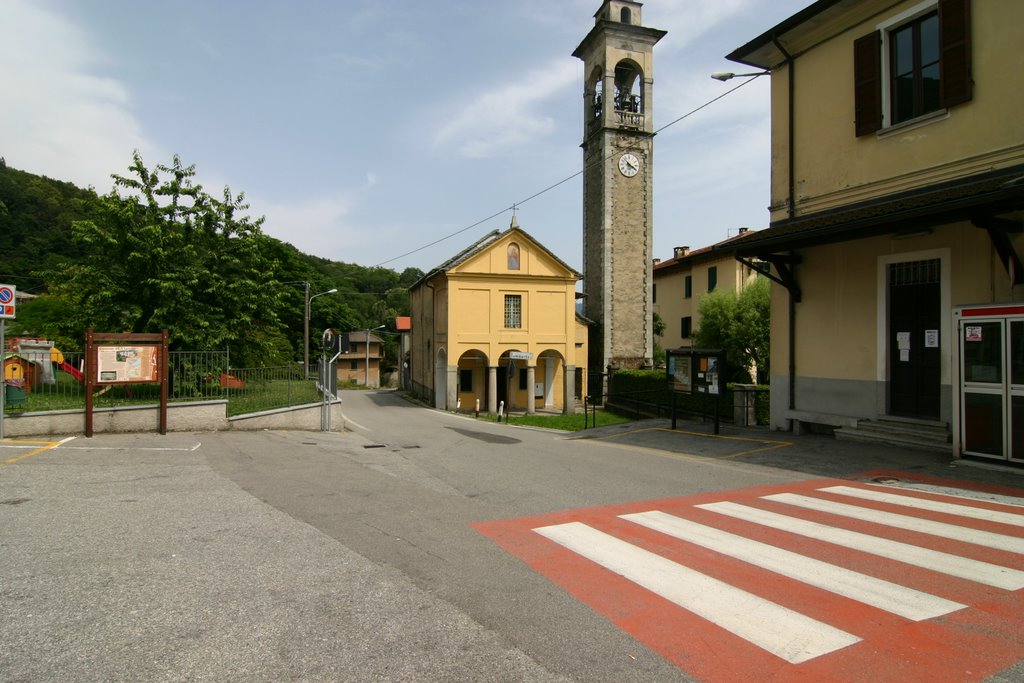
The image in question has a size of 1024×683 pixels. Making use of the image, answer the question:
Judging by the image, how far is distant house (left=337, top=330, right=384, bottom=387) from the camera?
253 ft

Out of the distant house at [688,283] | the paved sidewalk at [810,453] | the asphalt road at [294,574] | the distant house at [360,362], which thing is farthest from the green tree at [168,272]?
the distant house at [360,362]

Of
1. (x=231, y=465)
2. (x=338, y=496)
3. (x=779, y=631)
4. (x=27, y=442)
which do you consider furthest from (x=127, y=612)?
(x=27, y=442)

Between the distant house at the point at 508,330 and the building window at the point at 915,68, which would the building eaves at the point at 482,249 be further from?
the building window at the point at 915,68

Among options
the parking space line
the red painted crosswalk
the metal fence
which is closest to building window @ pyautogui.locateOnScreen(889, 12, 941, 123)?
the red painted crosswalk

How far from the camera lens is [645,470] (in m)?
10.2

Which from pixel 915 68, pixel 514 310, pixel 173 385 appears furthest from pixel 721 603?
pixel 514 310

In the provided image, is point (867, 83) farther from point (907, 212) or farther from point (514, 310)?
point (514, 310)

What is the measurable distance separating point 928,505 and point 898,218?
4.99m

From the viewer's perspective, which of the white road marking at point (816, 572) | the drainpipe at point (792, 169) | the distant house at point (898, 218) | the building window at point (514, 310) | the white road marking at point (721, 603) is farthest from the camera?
the building window at point (514, 310)

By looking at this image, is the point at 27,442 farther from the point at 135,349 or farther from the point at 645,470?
the point at 645,470

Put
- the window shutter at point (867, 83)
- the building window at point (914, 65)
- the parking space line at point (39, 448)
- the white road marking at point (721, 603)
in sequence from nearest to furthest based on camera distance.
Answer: the white road marking at point (721, 603) → the parking space line at point (39, 448) → the building window at point (914, 65) → the window shutter at point (867, 83)

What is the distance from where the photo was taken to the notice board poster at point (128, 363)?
12836 mm

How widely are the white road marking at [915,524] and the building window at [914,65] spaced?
8.37 m

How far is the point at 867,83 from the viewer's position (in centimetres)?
1239
